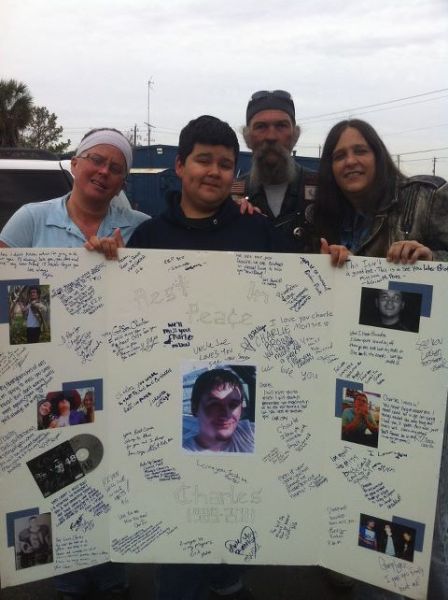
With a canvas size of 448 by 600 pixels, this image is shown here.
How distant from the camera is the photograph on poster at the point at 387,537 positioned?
2.29 meters

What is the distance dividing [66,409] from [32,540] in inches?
22.1

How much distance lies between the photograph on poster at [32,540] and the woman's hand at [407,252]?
5.64 feet

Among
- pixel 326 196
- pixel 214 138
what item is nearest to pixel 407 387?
pixel 326 196

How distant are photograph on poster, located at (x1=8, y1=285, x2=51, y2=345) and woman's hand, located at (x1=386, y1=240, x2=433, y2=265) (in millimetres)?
1321

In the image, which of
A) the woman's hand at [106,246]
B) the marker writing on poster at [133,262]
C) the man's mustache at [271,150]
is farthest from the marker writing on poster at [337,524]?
the man's mustache at [271,150]

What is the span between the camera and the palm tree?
21375mm

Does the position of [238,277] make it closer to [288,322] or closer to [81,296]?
[288,322]

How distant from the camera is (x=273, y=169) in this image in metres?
3.23

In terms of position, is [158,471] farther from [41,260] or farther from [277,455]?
[41,260]

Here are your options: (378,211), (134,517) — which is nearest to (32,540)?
(134,517)

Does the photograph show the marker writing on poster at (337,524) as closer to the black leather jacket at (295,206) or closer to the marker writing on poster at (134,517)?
the marker writing on poster at (134,517)

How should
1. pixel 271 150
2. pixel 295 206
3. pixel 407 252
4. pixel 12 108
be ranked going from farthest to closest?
pixel 12 108
pixel 271 150
pixel 295 206
pixel 407 252

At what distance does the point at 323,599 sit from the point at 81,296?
1902 millimetres

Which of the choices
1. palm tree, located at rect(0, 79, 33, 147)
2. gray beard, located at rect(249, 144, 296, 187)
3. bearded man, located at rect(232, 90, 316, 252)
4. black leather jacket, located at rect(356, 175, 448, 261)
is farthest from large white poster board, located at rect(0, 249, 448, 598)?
palm tree, located at rect(0, 79, 33, 147)
